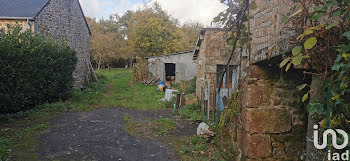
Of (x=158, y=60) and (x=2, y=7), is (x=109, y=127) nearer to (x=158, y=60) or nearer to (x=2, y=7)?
(x=2, y=7)

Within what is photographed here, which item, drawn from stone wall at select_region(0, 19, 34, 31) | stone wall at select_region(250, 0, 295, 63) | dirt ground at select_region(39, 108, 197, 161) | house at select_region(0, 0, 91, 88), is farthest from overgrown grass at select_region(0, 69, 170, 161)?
stone wall at select_region(250, 0, 295, 63)

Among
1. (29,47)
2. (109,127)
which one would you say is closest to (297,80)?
(109,127)

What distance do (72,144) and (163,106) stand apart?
215 inches

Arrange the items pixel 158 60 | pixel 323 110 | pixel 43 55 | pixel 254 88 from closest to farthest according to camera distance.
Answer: pixel 323 110 < pixel 254 88 < pixel 43 55 < pixel 158 60

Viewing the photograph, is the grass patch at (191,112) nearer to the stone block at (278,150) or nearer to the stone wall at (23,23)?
the stone block at (278,150)

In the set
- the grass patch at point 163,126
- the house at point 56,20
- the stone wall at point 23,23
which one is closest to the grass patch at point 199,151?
the grass patch at point 163,126

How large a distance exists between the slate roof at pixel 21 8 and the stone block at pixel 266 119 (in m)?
10.3

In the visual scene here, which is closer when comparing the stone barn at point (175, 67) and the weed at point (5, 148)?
the weed at point (5, 148)

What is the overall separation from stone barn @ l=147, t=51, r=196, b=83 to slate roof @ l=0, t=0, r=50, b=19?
823 centimetres

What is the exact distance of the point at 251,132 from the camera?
341 centimetres

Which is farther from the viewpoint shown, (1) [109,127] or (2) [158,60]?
(2) [158,60]

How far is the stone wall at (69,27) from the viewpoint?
1122cm

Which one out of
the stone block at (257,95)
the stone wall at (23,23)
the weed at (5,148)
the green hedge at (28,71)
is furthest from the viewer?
the stone wall at (23,23)

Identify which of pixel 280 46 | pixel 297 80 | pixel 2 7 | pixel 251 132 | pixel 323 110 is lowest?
pixel 251 132
